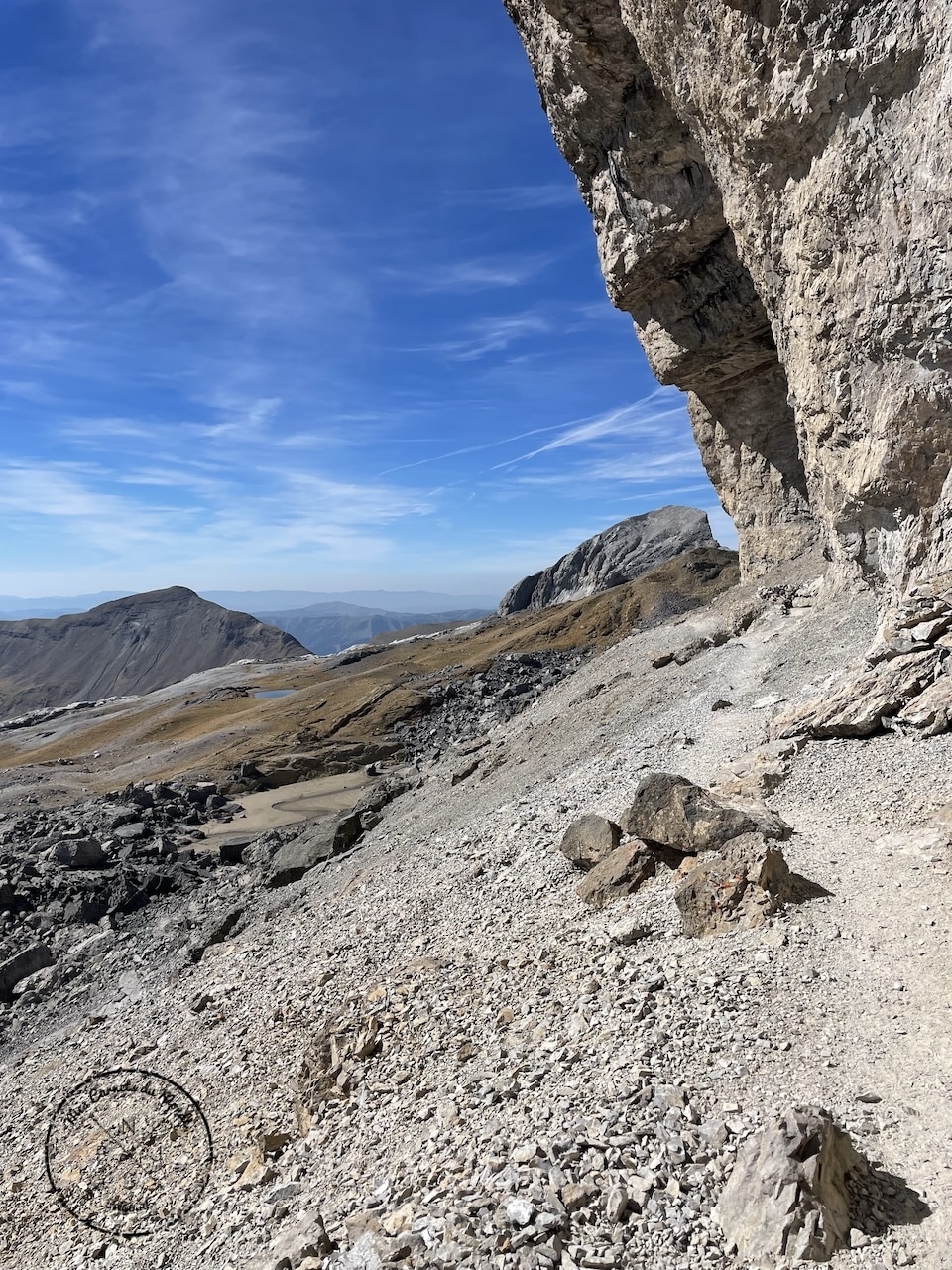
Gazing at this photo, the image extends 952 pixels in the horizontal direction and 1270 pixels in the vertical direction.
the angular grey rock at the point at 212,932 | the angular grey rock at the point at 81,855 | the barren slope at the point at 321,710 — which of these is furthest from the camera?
the barren slope at the point at 321,710

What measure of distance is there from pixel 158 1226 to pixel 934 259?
20421 mm

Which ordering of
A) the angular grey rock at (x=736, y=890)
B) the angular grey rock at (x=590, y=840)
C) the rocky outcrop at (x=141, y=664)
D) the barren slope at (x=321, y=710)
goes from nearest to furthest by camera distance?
1. the angular grey rock at (x=736, y=890)
2. the angular grey rock at (x=590, y=840)
3. the barren slope at (x=321, y=710)
4. the rocky outcrop at (x=141, y=664)

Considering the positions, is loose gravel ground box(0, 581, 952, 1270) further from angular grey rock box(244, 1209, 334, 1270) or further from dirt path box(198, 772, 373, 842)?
dirt path box(198, 772, 373, 842)

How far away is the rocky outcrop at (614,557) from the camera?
359 ft

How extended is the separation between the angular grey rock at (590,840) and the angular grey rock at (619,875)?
0.57 meters

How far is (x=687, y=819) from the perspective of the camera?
1155 centimetres

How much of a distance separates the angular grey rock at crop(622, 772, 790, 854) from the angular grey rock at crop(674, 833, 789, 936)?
1093mm

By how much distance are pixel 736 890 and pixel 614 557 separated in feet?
354

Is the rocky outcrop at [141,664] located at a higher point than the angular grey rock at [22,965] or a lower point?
higher

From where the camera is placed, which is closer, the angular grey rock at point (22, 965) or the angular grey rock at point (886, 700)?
the angular grey rock at point (886, 700)

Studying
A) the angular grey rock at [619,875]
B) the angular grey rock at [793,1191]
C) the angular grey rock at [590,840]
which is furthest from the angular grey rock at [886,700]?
the angular grey rock at [793,1191]

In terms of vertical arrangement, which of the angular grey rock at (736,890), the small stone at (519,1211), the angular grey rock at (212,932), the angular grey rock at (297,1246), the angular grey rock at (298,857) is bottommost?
the angular grey rock at (212,932)

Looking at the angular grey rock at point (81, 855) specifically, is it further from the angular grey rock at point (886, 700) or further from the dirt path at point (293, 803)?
the angular grey rock at point (886, 700)

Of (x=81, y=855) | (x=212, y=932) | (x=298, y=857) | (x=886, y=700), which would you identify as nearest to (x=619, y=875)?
(x=886, y=700)
